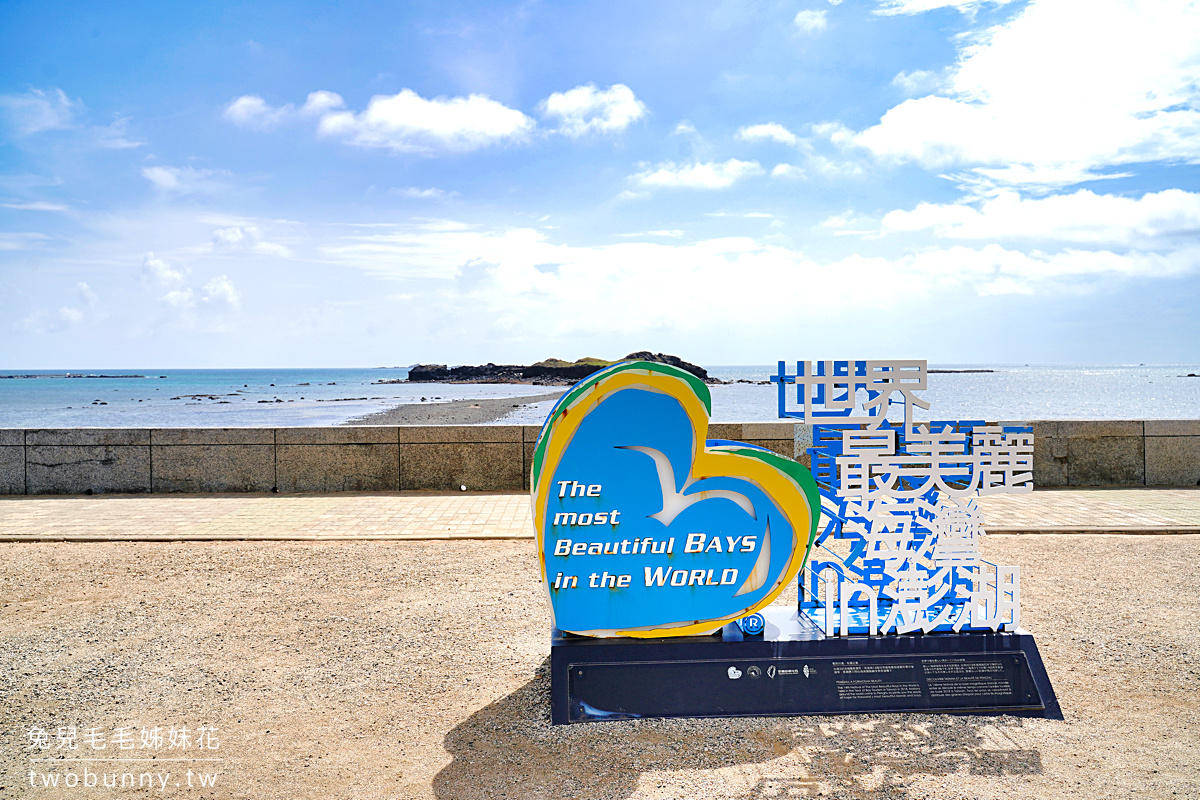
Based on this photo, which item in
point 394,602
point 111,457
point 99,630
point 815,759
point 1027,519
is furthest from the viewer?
point 111,457

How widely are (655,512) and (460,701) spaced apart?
1780 millimetres

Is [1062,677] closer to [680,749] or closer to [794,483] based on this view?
[794,483]

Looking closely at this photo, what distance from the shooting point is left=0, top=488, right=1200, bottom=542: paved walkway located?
957cm

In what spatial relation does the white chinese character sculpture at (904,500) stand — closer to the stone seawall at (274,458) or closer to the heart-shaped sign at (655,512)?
the heart-shaped sign at (655,512)

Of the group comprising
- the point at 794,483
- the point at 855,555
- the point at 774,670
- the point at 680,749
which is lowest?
the point at 680,749

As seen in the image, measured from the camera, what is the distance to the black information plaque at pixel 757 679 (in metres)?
4.70

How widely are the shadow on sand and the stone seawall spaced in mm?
7946

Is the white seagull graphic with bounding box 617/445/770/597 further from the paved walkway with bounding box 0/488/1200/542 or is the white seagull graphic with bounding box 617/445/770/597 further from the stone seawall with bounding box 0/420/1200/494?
the stone seawall with bounding box 0/420/1200/494

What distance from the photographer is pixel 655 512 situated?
464 cm

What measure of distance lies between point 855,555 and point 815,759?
1.24 meters

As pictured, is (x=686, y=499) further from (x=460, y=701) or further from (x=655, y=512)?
(x=460, y=701)

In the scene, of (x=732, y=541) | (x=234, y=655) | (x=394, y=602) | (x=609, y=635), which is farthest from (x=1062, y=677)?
(x=234, y=655)

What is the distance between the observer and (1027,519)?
405 inches

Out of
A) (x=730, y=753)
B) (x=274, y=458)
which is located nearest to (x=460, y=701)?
(x=730, y=753)
